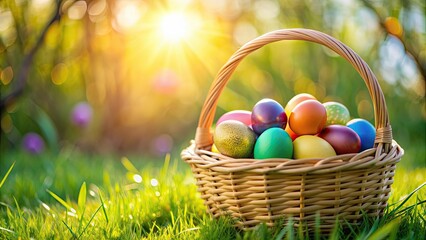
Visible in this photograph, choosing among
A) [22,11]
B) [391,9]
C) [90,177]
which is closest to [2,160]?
[90,177]

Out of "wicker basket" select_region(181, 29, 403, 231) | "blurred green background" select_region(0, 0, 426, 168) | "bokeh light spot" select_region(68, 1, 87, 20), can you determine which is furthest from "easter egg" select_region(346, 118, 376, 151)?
"bokeh light spot" select_region(68, 1, 87, 20)

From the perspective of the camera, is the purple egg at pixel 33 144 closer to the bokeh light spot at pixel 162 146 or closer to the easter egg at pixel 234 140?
the bokeh light spot at pixel 162 146

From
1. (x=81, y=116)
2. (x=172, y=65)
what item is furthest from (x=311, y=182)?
(x=172, y=65)

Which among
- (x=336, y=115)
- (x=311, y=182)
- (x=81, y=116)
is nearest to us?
(x=311, y=182)

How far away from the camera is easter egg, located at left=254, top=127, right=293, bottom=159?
1427 millimetres

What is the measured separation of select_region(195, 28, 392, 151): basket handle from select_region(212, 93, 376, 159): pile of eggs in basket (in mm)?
94

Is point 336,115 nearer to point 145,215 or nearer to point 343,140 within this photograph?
point 343,140

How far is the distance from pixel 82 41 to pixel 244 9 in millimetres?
1495

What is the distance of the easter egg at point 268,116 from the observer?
61.3 inches

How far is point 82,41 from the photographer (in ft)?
12.7

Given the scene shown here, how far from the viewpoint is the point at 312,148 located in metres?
1.43

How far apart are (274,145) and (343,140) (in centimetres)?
23

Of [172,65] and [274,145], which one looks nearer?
[274,145]

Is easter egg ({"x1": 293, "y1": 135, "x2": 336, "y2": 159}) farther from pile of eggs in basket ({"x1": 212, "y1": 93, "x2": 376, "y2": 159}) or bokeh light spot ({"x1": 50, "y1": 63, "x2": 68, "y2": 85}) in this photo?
bokeh light spot ({"x1": 50, "y1": 63, "x2": 68, "y2": 85})
